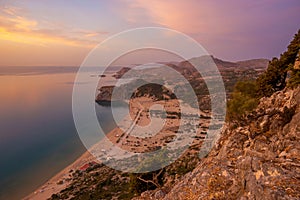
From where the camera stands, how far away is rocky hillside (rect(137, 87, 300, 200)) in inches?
185

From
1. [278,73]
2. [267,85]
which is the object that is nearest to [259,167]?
[267,85]

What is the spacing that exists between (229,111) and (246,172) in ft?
34.7

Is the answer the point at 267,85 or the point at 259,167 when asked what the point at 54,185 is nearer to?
the point at 267,85

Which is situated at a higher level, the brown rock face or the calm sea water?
the brown rock face

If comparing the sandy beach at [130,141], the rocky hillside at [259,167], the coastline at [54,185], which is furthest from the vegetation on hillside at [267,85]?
the coastline at [54,185]

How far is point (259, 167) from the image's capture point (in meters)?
5.32

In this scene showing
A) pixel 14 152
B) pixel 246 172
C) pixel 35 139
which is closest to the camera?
pixel 246 172

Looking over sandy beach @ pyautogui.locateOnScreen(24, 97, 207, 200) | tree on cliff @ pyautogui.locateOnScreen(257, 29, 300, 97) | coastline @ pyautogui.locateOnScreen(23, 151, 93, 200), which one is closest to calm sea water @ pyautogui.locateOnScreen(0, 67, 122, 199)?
coastline @ pyautogui.locateOnScreen(23, 151, 93, 200)

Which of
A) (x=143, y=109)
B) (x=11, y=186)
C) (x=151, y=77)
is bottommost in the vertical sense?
(x=11, y=186)

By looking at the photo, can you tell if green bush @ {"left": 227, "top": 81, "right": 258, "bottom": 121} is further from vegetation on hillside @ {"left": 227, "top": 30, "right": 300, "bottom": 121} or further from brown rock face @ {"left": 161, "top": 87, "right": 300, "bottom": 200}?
brown rock face @ {"left": 161, "top": 87, "right": 300, "bottom": 200}

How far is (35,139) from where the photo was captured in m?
59.7

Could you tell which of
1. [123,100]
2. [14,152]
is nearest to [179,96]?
[123,100]

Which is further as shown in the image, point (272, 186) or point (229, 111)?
point (229, 111)

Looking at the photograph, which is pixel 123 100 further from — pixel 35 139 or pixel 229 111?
pixel 229 111
